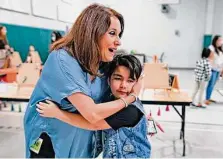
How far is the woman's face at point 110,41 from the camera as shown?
2.78ft

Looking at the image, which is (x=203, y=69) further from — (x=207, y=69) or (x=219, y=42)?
(x=219, y=42)

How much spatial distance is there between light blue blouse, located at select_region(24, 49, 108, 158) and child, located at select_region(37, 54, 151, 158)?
0.13 ft

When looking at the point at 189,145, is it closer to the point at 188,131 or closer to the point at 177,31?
the point at 188,131

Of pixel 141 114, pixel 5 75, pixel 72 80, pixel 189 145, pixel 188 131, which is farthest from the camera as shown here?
pixel 5 75

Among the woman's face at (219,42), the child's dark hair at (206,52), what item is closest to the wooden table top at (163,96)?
the child's dark hair at (206,52)

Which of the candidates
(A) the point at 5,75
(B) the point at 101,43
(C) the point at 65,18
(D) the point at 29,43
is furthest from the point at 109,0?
(B) the point at 101,43

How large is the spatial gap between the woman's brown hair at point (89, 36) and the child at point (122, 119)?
18cm

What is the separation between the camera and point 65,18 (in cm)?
667

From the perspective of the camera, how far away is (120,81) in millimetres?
1010

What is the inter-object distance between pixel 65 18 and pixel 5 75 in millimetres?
3383

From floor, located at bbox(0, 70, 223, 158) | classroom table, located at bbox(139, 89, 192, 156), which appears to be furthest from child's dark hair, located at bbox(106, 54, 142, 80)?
floor, located at bbox(0, 70, 223, 158)

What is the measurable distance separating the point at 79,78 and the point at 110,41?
0.18 metres

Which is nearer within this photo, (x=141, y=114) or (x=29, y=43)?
(x=141, y=114)

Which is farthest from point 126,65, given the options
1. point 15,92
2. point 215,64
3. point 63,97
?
point 215,64
